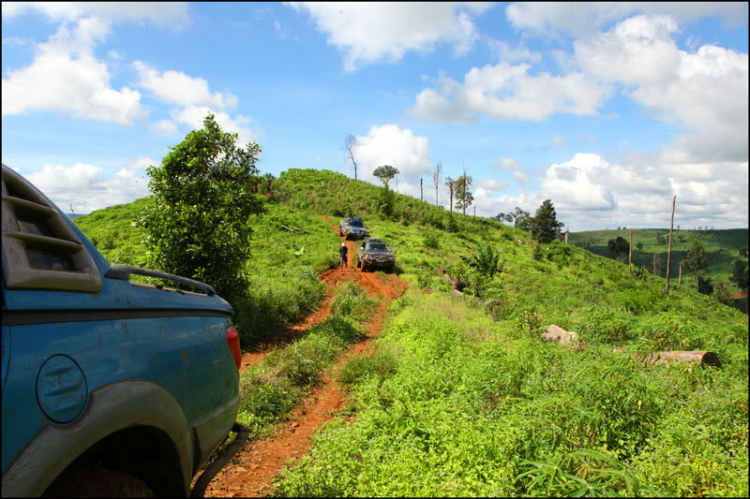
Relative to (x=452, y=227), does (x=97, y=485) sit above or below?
below

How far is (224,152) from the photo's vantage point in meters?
10.8

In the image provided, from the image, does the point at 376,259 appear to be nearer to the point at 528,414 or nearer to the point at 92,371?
the point at 528,414

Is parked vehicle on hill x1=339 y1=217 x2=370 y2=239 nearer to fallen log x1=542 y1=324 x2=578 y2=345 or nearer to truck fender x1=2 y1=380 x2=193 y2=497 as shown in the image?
fallen log x1=542 y1=324 x2=578 y2=345

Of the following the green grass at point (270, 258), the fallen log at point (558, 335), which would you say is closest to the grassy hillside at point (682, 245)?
the green grass at point (270, 258)

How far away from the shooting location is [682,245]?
5453 inches

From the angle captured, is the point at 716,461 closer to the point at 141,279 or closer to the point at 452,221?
the point at 141,279

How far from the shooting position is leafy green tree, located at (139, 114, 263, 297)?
9766 mm

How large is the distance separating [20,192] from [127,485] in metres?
1.54

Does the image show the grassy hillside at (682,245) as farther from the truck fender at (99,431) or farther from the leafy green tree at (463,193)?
the truck fender at (99,431)

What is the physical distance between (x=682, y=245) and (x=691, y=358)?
6505 inches

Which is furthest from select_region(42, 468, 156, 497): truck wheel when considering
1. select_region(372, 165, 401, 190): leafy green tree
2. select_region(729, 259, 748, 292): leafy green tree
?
select_region(729, 259, 748, 292): leafy green tree

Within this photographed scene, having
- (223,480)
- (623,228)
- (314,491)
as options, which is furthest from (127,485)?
(623,228)

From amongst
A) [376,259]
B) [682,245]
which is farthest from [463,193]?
[682,245]

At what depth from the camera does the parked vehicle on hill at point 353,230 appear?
30.0m
